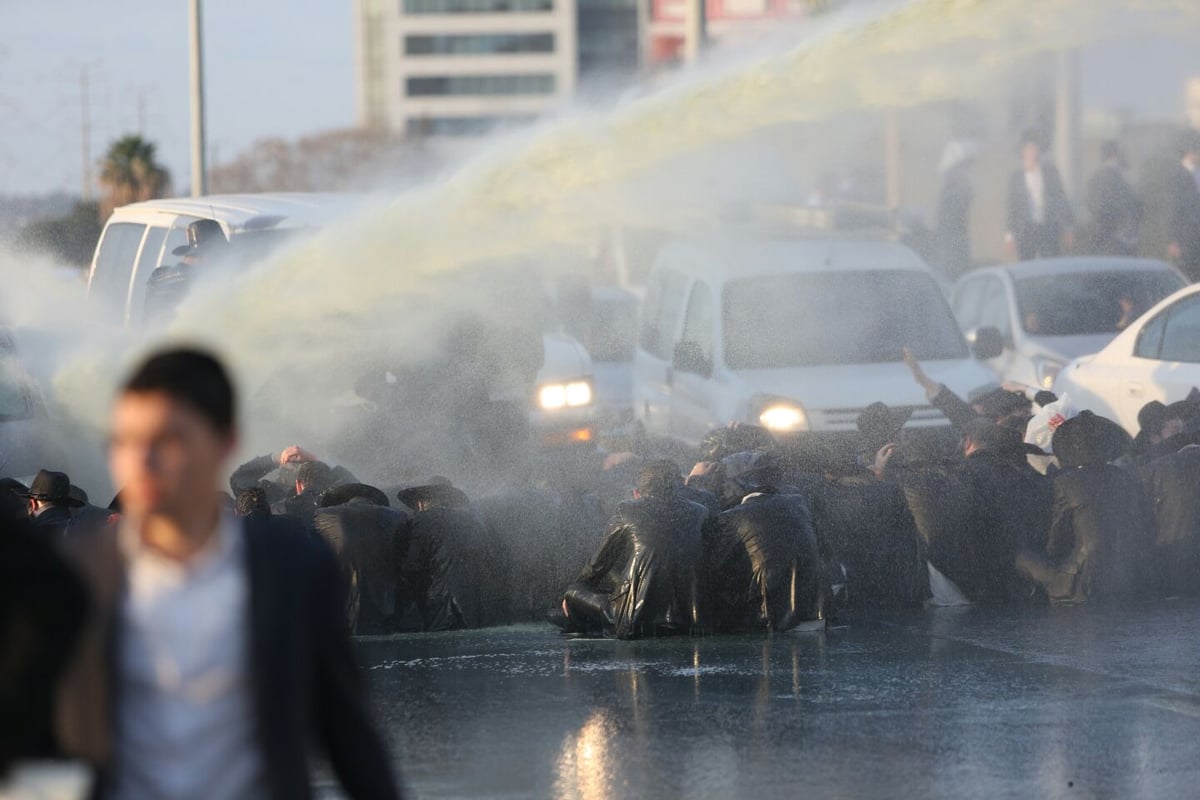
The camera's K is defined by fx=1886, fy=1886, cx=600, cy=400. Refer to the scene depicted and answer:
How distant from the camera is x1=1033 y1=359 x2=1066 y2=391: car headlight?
47.4 ft

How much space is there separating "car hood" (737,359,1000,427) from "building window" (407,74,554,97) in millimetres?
127416

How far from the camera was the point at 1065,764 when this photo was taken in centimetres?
632

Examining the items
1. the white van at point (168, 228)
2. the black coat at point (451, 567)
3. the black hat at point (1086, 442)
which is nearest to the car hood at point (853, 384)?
the black hat at point (1086, 442)

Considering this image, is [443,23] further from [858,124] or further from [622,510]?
[622,510]

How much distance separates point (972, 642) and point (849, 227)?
770 cm

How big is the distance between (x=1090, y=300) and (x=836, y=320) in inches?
133

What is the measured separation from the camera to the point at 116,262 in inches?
542

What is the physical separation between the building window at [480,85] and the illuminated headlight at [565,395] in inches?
4987

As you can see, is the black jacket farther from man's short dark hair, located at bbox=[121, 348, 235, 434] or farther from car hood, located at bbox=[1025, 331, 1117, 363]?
car hood, located at bbox=[1025, 331, 1117, 363]

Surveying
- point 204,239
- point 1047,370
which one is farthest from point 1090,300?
point 204,239

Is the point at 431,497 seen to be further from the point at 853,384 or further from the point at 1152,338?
the point at 1152,338

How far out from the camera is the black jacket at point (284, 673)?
114 inches

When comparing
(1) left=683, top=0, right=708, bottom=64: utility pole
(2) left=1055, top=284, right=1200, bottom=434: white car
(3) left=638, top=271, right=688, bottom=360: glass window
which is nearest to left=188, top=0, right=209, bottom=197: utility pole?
(1) left=683, top=0, right=708, bottom=64: utility pole

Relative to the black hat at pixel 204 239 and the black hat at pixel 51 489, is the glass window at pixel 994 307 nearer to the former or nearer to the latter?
the black hat at pixel 204 239
